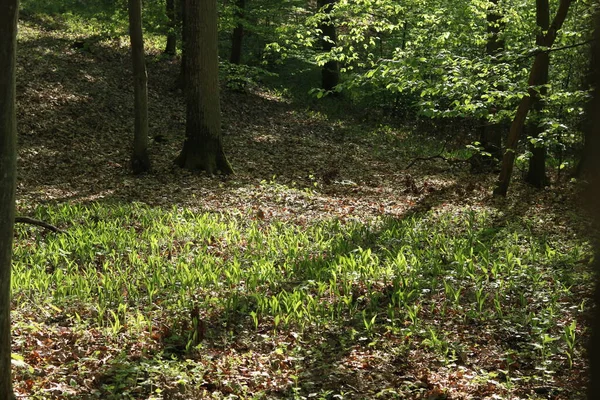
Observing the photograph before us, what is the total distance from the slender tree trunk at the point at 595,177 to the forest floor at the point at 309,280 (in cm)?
14

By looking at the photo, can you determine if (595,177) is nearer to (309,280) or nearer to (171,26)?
(309,280)

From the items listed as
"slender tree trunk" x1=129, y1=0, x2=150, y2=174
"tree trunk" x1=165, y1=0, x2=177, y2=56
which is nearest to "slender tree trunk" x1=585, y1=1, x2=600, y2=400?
"slender tree trunk" x1=129, y1=0, x2=150, y2=174

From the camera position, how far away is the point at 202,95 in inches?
545

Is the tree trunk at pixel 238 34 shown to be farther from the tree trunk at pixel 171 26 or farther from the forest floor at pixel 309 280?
the forest floor at pixel 309 280

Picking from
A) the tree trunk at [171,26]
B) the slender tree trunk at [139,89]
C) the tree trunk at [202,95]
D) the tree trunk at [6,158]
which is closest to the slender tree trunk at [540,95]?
the tree trunk at [202,95]

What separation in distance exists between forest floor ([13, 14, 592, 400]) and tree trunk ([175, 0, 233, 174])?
59 cm

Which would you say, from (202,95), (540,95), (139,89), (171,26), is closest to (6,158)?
(540,95)

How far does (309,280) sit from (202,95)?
26.9 feet

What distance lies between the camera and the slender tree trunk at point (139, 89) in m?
12.3

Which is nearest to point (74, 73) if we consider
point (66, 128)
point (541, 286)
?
point (66, 128)

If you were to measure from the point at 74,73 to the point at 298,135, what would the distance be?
8165mm

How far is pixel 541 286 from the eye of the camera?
6547 millimetres

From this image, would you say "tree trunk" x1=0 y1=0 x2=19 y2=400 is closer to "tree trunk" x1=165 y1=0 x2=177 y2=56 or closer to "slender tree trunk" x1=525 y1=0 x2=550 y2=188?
"slender tree trunk" x1=525 y1=0 x2=550 y2=188

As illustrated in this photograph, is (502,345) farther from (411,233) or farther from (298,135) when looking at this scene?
(298,135)
